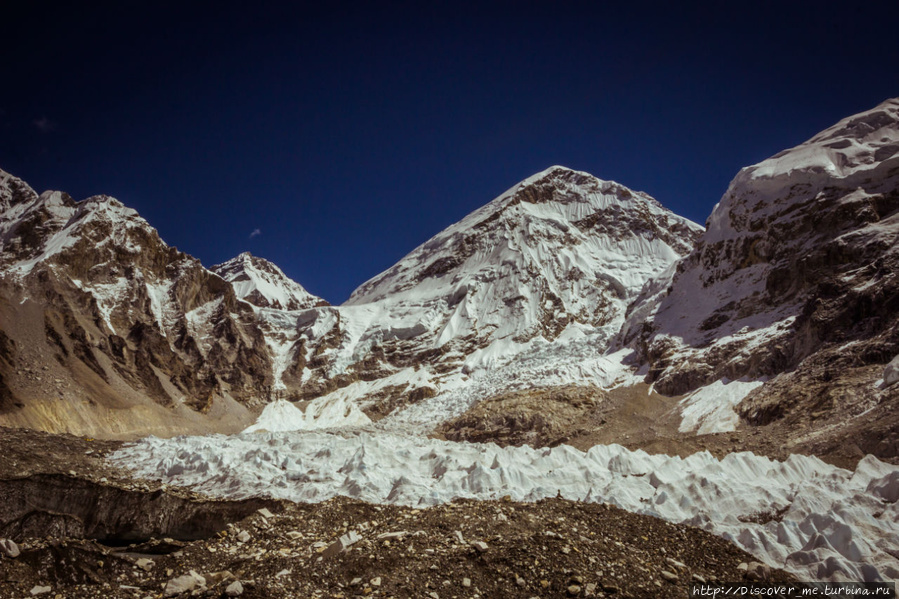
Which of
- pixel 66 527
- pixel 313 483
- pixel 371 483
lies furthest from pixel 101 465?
pixel 371 483

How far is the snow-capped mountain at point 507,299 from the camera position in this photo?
8250 centimetres

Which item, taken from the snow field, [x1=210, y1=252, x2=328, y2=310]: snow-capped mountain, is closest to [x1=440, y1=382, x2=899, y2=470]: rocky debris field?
the snow field

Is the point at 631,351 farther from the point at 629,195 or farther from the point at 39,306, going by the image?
the point at 629,195

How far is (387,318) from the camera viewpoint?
109 meters

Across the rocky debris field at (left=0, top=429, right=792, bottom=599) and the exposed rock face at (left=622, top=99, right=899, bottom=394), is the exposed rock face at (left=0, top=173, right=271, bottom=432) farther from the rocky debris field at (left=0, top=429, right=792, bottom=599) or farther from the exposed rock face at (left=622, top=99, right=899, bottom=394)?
the exposed rock face at (left=622, top=99, right=899, bottom=394)

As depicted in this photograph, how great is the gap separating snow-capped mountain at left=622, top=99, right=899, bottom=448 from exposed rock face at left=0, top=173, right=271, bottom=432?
2358 inches

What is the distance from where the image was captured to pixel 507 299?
103 m

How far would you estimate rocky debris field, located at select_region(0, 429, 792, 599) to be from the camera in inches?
328

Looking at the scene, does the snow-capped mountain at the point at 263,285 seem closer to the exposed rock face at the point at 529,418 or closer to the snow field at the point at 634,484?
the exposed rock face at the point at 529,418

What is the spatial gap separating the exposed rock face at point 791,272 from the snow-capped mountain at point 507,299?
1184 centimetres

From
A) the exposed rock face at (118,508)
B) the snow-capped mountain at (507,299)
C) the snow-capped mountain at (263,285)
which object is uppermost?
the snow-capped mountain at (263,285)

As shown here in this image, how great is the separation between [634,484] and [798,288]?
46228 millimetres

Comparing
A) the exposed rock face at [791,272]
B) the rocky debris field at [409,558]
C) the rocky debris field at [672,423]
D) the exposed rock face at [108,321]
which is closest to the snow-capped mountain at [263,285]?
the exposed rock face at [108,321]

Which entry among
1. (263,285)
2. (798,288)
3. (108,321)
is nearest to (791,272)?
(798,288)
